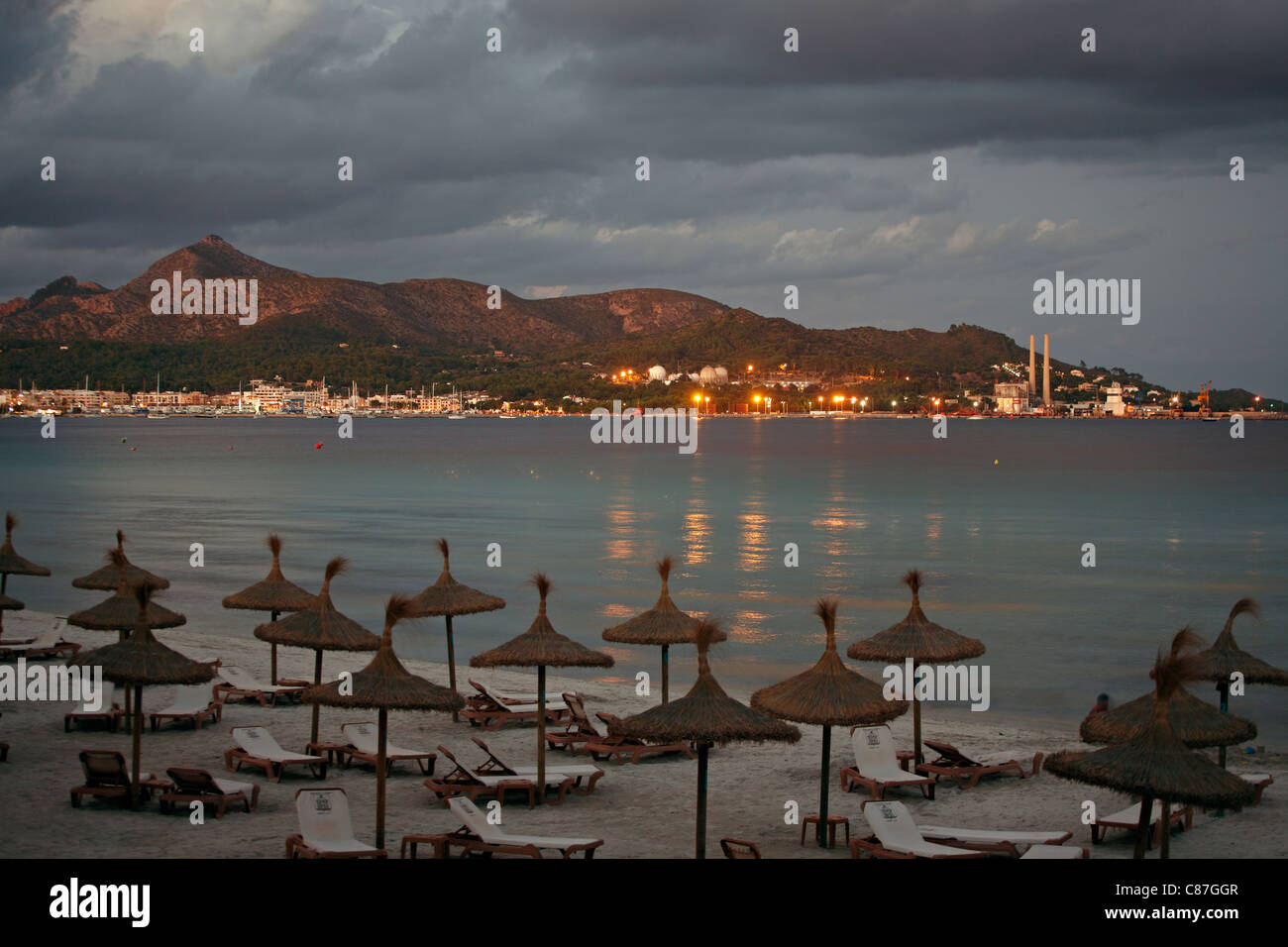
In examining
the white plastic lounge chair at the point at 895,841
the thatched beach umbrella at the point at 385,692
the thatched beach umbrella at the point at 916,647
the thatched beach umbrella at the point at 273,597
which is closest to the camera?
the white plastic lounge chair at the point at 895,841

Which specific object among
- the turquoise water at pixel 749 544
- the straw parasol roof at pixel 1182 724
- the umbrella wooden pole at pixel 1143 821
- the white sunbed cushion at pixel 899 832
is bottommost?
the turquoise water at pixel 749 544

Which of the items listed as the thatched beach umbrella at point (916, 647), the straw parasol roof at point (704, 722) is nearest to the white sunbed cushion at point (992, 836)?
the straw parasol roof at point (704, 722)

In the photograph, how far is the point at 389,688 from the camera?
413 inches

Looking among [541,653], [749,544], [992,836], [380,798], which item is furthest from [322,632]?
[749,544]

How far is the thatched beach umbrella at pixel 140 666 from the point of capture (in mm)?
11266

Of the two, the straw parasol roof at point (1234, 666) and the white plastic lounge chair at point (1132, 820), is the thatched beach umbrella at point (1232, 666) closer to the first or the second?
the straw parasol roof at point (1234, 666)

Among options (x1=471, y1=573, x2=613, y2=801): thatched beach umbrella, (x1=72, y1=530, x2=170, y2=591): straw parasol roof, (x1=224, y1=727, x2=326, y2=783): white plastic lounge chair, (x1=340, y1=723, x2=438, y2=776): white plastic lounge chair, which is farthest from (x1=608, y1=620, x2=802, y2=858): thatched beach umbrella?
(x1=72, y1=530, x2=170, y2=591): straw parasol roof

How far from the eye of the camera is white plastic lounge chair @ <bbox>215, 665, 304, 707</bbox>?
16031 mm

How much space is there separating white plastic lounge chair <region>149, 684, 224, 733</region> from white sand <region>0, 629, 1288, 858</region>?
0.53 feet

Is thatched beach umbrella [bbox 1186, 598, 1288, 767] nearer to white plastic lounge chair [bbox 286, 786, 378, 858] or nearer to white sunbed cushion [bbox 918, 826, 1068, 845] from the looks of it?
white sunbed cushion [bbox 918, 826, 1068, 845]

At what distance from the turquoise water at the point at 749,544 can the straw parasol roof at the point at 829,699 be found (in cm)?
815

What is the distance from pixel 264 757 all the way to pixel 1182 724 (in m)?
8.87

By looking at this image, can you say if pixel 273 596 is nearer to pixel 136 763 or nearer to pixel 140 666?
pixel 140 666
